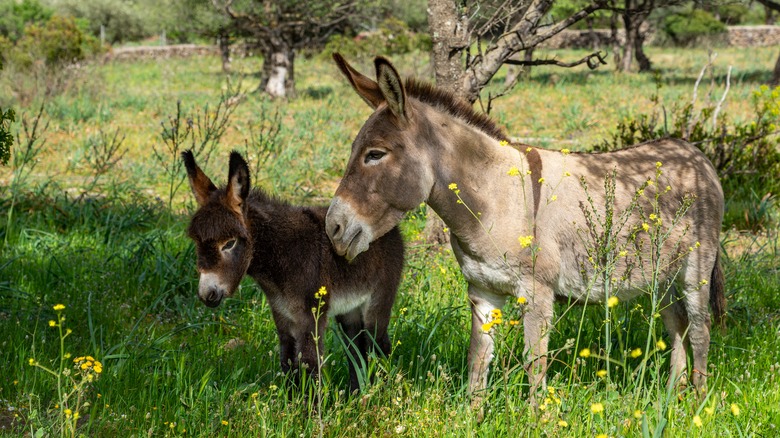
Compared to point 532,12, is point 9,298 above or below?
below

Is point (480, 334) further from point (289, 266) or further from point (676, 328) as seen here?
point (676, 328)

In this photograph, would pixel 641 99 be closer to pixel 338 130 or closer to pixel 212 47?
pixel 338 130

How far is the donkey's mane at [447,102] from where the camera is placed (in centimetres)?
368

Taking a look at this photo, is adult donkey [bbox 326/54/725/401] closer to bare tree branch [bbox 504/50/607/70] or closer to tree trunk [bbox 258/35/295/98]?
bare tree branch [bbox 504/50/607/70]

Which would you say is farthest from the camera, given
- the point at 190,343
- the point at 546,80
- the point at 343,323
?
the point at 546,80

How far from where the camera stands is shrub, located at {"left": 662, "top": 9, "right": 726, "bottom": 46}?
39.2 m

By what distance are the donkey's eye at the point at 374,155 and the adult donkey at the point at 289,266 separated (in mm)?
703

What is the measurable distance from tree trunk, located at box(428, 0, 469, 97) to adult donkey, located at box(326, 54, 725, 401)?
6.90 feet

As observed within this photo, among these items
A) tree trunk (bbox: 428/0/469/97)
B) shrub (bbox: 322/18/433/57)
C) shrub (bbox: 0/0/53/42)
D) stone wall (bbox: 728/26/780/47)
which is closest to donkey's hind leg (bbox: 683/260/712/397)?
tree trunk (bbox: 428/0/469/97)

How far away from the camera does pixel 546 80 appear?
2448 centimetres

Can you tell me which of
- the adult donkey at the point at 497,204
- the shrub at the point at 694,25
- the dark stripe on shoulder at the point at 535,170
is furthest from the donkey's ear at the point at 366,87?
the shrub at the point at 694,25

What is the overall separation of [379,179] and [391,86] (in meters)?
0.42

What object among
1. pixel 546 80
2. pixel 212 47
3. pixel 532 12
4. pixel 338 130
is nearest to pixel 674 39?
pixel 546 80

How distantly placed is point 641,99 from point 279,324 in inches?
637
